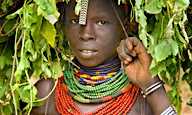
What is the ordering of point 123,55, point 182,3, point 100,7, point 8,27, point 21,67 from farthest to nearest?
point 8,27 < point 100,7 < point 123,55 < point 21,67 < point 182,3

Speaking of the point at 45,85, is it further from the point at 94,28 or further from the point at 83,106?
the point at 94,28

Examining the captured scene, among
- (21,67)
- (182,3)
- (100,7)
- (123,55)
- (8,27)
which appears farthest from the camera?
(8,27)

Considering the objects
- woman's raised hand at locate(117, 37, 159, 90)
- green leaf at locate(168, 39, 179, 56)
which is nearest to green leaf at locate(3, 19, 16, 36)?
woman's raised hand at locate(117, 37, 159, 90)

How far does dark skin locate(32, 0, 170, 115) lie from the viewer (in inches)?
84.7

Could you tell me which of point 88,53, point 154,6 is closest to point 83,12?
point 88,53

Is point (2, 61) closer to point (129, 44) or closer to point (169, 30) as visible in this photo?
point (129, 44)

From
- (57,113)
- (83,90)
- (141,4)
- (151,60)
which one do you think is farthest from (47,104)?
(141,4)

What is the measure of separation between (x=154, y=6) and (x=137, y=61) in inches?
14.2

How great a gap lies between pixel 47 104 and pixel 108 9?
2.24ft

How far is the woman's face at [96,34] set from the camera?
90.1 inches

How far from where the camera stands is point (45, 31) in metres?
2.10

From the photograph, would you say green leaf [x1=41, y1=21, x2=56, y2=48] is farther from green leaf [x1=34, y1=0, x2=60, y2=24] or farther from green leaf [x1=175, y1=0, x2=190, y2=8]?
green leaf [x1=175, y1=0, x2=190, y2=8]

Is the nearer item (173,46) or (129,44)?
(173,46)

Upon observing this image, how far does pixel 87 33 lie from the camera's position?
7.47 feet
